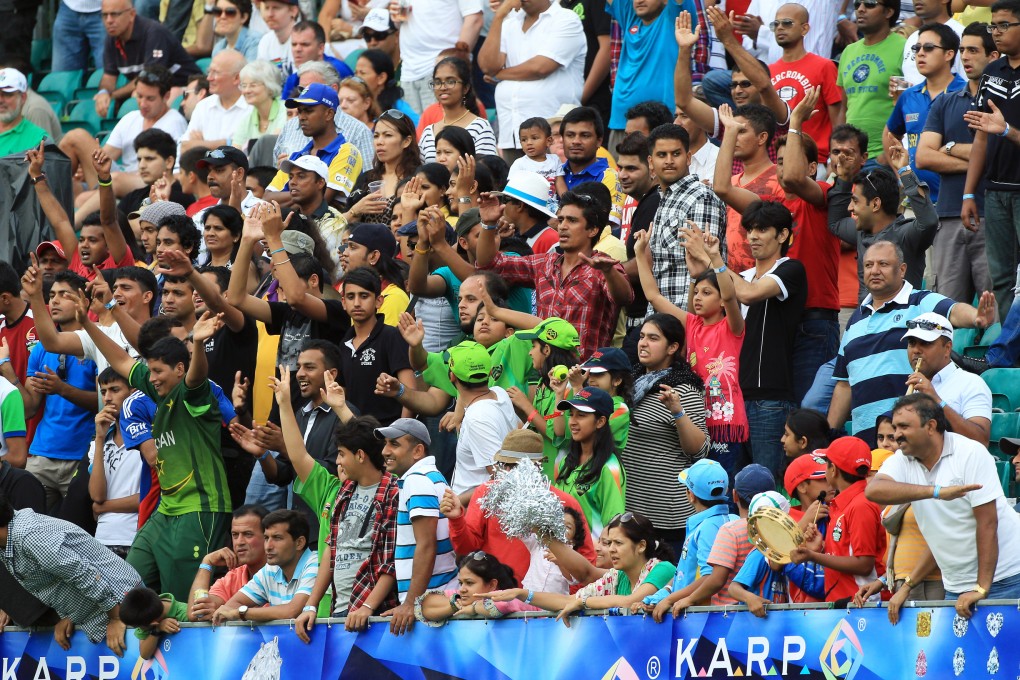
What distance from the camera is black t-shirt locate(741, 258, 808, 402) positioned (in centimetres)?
1014

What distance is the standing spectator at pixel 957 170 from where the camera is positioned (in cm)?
1113

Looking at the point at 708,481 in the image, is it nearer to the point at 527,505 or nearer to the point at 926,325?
the point at 527,505

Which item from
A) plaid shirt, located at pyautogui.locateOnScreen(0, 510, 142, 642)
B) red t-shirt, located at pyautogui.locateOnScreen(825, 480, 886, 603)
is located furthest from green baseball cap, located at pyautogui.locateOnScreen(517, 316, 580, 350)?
plaid shirt, located at pyautogui.locateOnScreen(0, 510, 142, 642)

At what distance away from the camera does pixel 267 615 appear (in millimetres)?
8914

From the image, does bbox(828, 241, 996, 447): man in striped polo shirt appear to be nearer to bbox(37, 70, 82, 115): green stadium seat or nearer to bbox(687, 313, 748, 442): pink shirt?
bbox(687, 313, 748, 442): pink shirt

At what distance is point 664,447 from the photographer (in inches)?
367

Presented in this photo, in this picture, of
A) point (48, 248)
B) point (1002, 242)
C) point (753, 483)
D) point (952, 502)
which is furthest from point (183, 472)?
point (1002, 242)

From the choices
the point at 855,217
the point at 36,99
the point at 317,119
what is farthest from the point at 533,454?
the point at 36,99

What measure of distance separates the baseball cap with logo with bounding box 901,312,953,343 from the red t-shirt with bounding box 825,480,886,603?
116cm

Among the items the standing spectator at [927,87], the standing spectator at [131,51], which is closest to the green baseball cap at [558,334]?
the standing spectator at [927,87]

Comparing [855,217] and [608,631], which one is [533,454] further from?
[855,217]

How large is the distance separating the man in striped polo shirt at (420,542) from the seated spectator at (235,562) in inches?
46.3

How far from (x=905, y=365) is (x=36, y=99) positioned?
1001cm

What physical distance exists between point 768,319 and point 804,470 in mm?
1970
